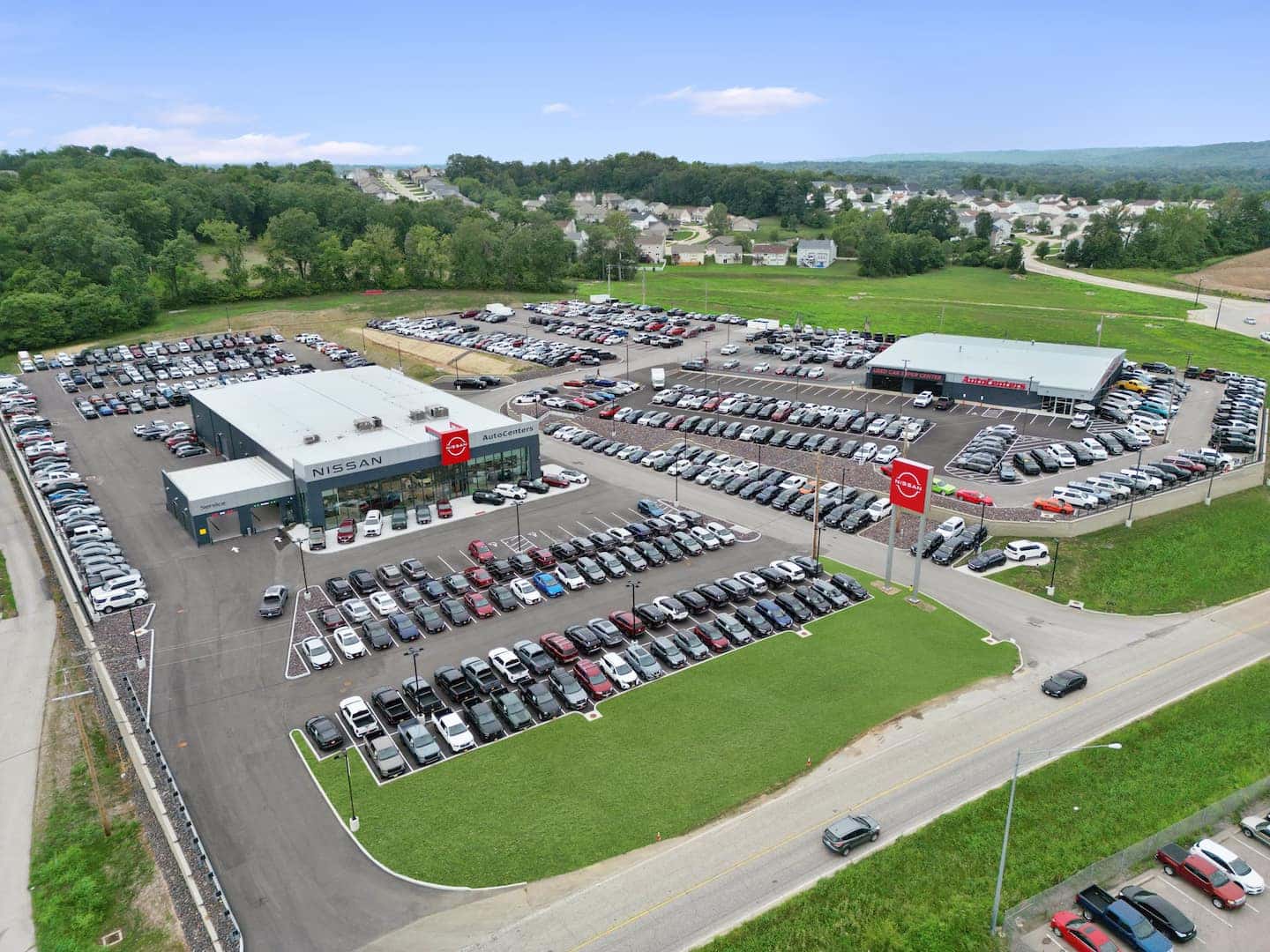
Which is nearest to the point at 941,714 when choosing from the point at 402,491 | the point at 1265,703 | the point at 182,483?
the point at 1265,703

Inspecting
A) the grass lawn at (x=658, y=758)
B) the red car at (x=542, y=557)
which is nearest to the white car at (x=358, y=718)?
the grass lawn at (x=658, y=758)

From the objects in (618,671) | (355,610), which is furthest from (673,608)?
(355,610)

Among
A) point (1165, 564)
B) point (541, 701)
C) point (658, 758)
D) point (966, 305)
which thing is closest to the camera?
point (658, 758)

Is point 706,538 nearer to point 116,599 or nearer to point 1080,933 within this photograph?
point 1080,933

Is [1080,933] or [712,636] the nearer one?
[1080,933]

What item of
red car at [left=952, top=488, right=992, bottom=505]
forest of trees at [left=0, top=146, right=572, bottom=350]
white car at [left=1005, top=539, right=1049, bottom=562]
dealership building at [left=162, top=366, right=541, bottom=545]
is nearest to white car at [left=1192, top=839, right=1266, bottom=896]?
white car at [left=1005, top=539, right=1049, bottom=562]
